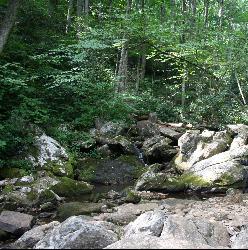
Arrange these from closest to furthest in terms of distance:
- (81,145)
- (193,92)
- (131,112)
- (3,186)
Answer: (3,186) → (81,145) → (131,112) → (193,92)

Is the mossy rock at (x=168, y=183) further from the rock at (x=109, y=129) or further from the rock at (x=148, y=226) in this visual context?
the rock at (x=148, y=226)

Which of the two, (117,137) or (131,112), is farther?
(131,112)

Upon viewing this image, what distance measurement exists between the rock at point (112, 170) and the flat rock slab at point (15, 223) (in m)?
4.33

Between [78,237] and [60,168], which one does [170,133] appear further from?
[78,237]

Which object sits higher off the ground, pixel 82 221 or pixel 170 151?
pixel 82 221

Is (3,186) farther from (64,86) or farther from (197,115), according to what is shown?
(197,115)

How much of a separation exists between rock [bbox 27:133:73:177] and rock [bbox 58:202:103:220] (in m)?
2.84

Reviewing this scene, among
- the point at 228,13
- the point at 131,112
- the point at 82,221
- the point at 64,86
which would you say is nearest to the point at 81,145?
the point at 64,86

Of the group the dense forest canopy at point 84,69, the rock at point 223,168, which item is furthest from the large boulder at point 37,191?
the rock at point 223,168

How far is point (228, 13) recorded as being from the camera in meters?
30.6

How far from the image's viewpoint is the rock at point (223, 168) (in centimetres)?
1127

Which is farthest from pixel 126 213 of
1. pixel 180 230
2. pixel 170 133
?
pixel 170 133

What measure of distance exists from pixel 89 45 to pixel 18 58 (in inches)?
133

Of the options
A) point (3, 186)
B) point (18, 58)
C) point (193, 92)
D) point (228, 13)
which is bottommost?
point (3, 186)
